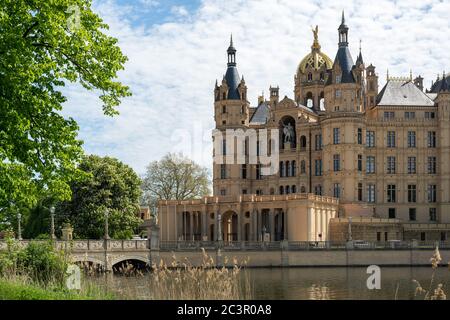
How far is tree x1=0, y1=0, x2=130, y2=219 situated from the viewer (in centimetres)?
1758

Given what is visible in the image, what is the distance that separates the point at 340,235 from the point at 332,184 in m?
6.34

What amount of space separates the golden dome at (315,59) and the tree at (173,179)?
2008 centimetres

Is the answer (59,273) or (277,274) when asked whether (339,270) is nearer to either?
(277,274)

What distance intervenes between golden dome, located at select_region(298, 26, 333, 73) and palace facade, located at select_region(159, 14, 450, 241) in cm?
783

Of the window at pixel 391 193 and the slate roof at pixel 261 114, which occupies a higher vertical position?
the slate roof at pixel 261 114

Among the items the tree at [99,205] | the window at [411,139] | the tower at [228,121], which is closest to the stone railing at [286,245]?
the tree at [99,205]

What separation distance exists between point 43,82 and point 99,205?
1765 inches

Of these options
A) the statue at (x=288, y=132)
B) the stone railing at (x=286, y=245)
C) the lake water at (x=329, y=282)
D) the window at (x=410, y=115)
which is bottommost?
the lake water at (x=329, y=282)

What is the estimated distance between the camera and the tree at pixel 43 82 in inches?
692

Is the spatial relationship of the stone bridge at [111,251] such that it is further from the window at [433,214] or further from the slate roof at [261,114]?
the window at [433,214]
